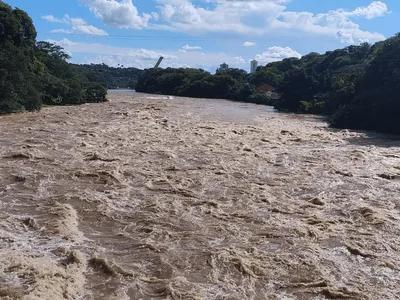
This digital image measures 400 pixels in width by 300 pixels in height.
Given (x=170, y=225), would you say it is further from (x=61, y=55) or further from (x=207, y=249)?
(x=61, y=55)

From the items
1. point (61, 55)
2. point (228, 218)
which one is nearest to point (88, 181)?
point (228, 218)

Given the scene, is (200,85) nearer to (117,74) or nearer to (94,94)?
(94,94)

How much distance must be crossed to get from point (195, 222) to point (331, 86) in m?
39.5

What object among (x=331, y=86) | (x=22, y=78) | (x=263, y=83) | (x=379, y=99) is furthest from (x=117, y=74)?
(x=379, y=99)

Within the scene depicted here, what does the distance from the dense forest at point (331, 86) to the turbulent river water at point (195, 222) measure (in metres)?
9.76

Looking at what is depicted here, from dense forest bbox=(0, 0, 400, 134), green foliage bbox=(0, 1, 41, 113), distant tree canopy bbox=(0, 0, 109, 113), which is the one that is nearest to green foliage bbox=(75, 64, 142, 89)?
dense forest bbox=(0, 0, 400, 134)

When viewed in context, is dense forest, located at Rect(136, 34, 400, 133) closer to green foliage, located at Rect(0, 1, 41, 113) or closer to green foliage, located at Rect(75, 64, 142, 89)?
green foliage, located at Rect(0, 1, 41, 113)

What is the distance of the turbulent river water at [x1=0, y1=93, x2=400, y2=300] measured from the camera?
6.82 meters

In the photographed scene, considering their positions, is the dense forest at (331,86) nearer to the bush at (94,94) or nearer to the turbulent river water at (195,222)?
the turbulent river water at (195,222)

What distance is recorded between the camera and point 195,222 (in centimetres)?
951

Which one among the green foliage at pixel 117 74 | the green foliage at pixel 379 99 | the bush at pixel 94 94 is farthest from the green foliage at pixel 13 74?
the green foliage at pixel 117 74

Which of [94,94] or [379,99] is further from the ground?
[379,99]

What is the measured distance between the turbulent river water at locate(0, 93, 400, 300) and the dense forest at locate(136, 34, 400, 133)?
976cm

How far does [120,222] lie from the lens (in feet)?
30.7
